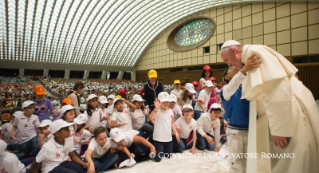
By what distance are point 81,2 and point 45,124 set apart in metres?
27.4

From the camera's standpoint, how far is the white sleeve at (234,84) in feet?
5.66

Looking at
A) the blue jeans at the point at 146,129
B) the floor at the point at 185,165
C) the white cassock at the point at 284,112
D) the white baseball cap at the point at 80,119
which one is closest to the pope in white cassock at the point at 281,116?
the white cassock at the point at 284,112

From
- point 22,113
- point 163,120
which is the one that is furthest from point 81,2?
point 163,120

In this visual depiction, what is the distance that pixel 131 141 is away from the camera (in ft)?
13.4

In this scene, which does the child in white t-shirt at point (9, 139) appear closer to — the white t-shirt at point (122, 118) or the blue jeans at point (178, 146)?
the white t-shirt at point (122, 118)

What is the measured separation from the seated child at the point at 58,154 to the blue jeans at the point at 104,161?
0.29m

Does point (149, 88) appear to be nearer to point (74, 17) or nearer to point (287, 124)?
point (287, 124)

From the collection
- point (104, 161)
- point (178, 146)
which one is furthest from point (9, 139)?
point (178, 146)

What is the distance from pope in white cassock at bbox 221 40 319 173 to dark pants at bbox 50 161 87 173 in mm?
3036

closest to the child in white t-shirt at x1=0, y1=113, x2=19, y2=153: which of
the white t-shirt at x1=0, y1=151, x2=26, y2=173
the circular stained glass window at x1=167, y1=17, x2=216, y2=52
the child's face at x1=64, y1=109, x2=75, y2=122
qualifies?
the child's face at x1=64, y1=109, x2=75, y2=122

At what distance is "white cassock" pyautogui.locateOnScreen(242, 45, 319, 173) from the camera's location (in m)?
1.44

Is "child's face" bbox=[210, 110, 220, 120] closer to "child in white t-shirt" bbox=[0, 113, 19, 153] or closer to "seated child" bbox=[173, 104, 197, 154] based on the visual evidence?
"seated child" bbox=[173, 104, 197, 154]

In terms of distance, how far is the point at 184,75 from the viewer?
3161 cm

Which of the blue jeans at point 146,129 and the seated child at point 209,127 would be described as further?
the blue jeans at point 146,129
